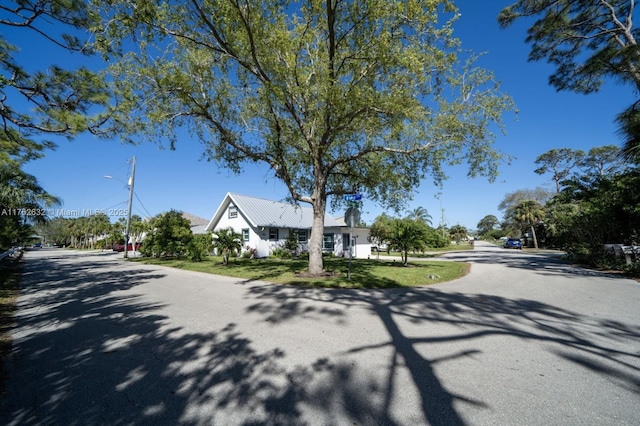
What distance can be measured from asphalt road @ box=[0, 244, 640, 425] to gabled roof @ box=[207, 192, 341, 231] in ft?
52.9

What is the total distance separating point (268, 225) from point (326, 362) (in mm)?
19793

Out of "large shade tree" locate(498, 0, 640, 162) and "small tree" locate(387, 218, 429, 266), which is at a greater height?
"large shade tree" locate(498, 0, 640, 162)

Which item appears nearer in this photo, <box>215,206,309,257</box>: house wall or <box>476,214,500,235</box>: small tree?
<box>215,206,309,257</box>: house wall

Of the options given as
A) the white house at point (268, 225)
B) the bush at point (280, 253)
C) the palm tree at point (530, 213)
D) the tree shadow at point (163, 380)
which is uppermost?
the palm tree at point (530, 213)

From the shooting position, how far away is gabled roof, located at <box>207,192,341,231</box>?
22922mm

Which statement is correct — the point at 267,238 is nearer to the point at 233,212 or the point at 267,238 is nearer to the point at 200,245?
the point at 233,212

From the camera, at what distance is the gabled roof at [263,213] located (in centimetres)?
2292

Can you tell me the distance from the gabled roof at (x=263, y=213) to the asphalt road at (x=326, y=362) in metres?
16.1

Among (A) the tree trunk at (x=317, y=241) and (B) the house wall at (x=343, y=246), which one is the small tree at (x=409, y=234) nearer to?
(A) the tree trunk at (x=317, y=241)

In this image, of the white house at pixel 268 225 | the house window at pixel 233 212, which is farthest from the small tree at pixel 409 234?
the house window at pixel 233 212

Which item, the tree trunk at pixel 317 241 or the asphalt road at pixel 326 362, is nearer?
the asphalt road at pixel 326 362

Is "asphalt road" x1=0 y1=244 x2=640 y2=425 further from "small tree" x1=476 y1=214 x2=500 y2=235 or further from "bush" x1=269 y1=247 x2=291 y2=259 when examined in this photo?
"small tree" x1=476 y1=214 x2=500 y2=235

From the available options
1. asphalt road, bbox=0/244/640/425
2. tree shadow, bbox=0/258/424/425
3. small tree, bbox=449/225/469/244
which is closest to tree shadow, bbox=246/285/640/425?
asphalt road, bbox=0/244/640/425

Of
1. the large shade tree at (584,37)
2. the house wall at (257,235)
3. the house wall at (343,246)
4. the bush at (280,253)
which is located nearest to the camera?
the large shade tree at (584,37)
